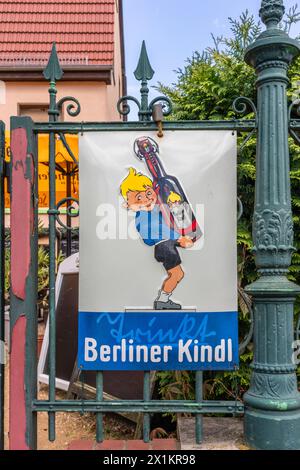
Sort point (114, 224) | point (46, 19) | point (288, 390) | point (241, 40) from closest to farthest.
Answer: point (288, 390)
point (114, 224)
point (241, 40)
point (46, 19)

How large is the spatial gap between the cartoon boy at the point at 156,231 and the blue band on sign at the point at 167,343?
0.11 metres

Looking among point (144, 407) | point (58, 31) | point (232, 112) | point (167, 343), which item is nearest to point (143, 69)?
point (232, 112)

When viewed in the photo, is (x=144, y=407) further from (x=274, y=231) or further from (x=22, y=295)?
(x=274, y=231)

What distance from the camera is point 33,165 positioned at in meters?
2.68

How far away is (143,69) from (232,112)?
3.43 ft

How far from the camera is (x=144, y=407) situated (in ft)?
8.43

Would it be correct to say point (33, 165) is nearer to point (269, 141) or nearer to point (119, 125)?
point (119, 125)

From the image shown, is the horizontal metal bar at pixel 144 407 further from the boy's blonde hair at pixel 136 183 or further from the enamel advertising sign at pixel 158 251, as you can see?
the boy's blonde hair at pixel 136 183

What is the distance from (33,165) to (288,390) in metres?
1.92

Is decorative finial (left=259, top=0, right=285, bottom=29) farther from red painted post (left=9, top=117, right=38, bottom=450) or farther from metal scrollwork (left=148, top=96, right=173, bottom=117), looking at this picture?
red painted post (left=9, top=117, right=38, bottom=450)

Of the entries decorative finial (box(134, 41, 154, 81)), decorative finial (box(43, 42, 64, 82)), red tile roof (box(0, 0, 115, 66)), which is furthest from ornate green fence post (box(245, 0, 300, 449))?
red tile roof (box(0, 0, 115, 66))

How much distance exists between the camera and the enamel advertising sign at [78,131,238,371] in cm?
263

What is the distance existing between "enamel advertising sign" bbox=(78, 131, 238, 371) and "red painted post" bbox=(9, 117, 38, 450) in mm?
293

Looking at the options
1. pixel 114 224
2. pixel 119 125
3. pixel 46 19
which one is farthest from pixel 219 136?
pixel 46 19
